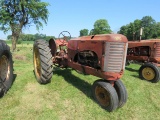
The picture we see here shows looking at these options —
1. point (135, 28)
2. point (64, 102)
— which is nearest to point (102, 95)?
point (64, 102)

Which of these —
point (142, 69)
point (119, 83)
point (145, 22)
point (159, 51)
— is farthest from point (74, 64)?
point (145, 22)

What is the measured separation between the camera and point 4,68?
5922 millimetres

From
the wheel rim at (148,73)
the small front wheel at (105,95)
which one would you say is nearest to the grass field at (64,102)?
the small front wheel at (105,95)

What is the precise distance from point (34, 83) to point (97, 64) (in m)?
2.19

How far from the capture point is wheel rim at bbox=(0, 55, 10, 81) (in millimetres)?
5777

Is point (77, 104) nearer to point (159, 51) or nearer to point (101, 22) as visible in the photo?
point (159, 51)

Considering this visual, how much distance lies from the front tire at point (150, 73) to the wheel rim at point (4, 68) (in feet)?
17.9

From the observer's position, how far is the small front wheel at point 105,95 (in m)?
4.73

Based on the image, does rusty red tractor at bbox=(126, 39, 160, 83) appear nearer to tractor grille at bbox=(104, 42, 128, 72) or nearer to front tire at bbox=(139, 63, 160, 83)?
front tire at bbox=(139, 63, 160, 83)

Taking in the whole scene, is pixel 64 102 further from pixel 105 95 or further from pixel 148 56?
pixel 148 56

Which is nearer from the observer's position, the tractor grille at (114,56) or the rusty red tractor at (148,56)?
the tractor grille at (114,56)

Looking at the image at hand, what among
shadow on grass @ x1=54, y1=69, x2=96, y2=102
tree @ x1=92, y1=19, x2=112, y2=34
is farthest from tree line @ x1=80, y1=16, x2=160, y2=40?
shadow on grass @ x1=54, y1=69, x2=96, y2=102

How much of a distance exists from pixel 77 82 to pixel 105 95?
185cm

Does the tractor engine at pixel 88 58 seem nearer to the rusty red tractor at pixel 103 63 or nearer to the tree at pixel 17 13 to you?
the rusty red tractor at pixel 103 63
